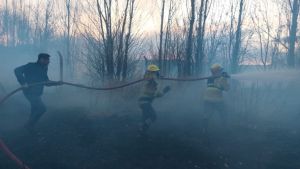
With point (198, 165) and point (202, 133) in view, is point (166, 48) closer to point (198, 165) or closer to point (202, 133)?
point (202, 133)

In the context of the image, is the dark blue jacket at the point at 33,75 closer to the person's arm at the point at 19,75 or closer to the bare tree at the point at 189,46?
the person's arm at the point at 19,75

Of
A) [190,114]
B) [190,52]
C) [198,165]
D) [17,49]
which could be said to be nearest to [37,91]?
[198,165]

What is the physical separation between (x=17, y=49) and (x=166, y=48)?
32271mm

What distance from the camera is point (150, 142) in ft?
24.7

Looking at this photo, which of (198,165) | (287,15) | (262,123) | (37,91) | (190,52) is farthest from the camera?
(287,15)

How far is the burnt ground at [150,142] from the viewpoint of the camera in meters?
6.34

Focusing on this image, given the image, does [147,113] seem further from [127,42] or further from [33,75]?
[127,42]

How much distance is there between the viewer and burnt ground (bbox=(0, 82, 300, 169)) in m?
6.34

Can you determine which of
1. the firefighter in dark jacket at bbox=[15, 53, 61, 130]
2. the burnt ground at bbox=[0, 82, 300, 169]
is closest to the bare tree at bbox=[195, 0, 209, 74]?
the burnt ground at bbox=[0, 82, 300, 169]

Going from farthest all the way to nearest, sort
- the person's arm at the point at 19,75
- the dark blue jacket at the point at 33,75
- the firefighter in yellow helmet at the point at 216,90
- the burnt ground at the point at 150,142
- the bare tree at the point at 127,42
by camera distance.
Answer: the bare tree at the point at 127,42 < the firefighter in yellow helmet at the point at 216,90 < the dark blue jacket at the point at 33,75 < the person's arm at the point at 19,75 < the burnt ground at the point at 150,142

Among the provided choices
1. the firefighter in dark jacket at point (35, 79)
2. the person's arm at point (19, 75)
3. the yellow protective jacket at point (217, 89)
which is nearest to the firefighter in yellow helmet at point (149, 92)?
the yellow protective jacket at point (217, 89)

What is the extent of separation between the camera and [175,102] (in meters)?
11.8

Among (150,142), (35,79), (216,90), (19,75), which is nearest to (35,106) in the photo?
(35,79)

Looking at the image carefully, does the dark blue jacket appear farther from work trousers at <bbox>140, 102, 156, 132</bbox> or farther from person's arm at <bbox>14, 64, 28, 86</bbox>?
work trousers at <bbox>140, 102, 156, 132</bbox>
